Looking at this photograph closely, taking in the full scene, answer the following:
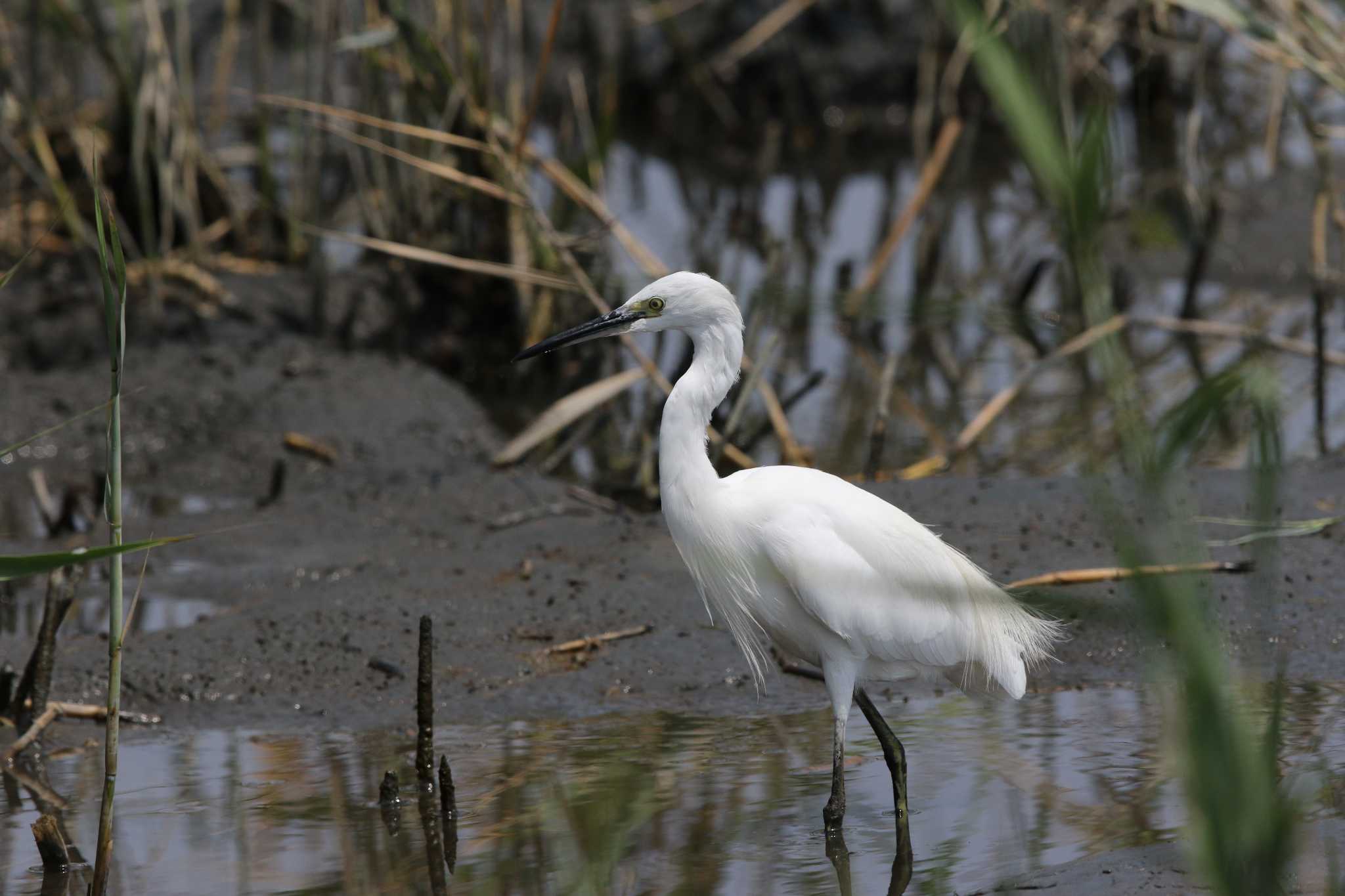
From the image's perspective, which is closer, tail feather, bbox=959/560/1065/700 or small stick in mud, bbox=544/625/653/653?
tail feather, bbox=959/560/1065/700

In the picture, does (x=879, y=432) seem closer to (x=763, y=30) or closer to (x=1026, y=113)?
(x=1026, y=113)

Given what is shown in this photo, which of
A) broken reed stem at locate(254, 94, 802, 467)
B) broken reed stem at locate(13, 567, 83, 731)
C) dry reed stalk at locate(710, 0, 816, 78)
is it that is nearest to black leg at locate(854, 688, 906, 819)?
broken reed stem at locate(254, 94, 802, 467)

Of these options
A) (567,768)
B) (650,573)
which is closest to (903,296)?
(650,573)

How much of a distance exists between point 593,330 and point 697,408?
0.32m

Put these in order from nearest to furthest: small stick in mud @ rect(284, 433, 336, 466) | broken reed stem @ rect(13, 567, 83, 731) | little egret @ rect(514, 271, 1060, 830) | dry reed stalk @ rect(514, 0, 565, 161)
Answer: little egret @ rect(514, 271, 1060, 830), broken reed stem @ rect(13, 567, 83, 731), dry reed stalk @ rect(514, 0, 565, 161), small stick in mud @ rect(284, 433, 336, 466)

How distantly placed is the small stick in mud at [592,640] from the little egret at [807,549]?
3.02ft

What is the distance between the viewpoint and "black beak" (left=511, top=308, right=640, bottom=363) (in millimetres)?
3762

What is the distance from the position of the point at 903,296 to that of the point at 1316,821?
568 centimetres

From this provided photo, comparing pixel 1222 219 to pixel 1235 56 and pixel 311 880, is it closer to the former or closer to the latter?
pixel 1235 56

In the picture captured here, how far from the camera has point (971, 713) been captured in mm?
4367

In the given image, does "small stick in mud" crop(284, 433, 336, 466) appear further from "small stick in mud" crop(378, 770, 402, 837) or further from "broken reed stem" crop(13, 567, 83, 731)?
"small stick in mud" crop(378, 770, 402, 837)

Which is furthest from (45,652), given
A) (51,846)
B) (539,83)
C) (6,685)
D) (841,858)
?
(539,83)

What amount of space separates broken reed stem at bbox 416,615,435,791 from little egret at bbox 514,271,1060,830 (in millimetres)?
648

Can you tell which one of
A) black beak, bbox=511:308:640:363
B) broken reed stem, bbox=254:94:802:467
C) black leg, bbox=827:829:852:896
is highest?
broken reed stem, bbox=254:94:802:467
